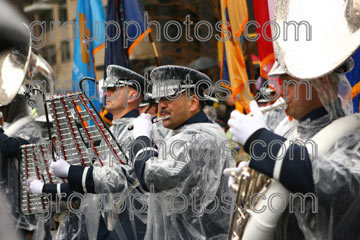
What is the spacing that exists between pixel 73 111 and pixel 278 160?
234 cm

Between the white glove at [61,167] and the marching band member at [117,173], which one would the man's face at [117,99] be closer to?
the marching band member at [117,173]

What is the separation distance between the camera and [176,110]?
5062 millimetres

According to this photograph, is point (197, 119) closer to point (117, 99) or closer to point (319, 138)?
point (117, 99)

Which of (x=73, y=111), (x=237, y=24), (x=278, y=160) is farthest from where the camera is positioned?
(x=237, y=24)

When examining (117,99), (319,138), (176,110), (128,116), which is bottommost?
(128,116)

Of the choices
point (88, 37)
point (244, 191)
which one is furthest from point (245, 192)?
point (88, 37)

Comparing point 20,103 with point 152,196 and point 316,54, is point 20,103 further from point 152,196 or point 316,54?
point 316,54

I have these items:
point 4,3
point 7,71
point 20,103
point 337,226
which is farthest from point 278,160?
point 20,103

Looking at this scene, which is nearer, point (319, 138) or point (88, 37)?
point (319, 138)

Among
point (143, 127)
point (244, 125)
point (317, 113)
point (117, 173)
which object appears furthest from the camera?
point (117, 173)

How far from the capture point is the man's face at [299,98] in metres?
3.59

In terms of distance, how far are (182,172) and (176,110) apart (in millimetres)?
563

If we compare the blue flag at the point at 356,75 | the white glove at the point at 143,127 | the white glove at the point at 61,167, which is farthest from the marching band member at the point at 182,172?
the blue flag at the point at 356,75

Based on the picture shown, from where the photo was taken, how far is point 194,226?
4859mm
